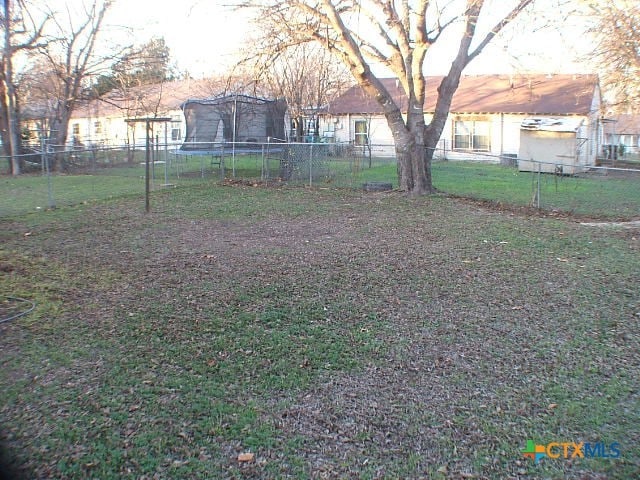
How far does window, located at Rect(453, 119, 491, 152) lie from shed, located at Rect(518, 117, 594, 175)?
209 inches

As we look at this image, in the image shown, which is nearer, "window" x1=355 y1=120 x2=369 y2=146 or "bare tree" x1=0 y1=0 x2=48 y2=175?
"bare tree" x1=0 y1=0 x2=48 y2=175

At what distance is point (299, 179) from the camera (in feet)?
60.8

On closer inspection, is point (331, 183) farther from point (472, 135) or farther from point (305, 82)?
point (472, 135)

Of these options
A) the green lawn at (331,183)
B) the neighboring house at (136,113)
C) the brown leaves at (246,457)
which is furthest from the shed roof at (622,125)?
the brown leaves at (246,457)

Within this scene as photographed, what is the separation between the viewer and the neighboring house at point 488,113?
30109 mm

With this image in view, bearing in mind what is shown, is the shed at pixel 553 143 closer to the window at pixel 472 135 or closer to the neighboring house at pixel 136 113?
the window at pixel 472 135

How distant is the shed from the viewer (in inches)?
1022

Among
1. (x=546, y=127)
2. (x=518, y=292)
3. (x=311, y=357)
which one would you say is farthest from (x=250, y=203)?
(x=546, y=127)

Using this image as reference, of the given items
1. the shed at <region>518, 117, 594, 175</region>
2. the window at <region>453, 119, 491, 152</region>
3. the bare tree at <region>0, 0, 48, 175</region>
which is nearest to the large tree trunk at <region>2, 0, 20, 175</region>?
the bare tree at <region>0, 0, 48, 175</region>

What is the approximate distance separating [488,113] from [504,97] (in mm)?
1978

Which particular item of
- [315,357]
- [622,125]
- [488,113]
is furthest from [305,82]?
[622,125]

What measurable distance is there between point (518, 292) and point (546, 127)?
21.1 m

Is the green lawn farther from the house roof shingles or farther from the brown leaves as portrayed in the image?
the brown leaves

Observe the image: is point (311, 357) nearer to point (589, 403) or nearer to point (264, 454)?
point (264, 454)
